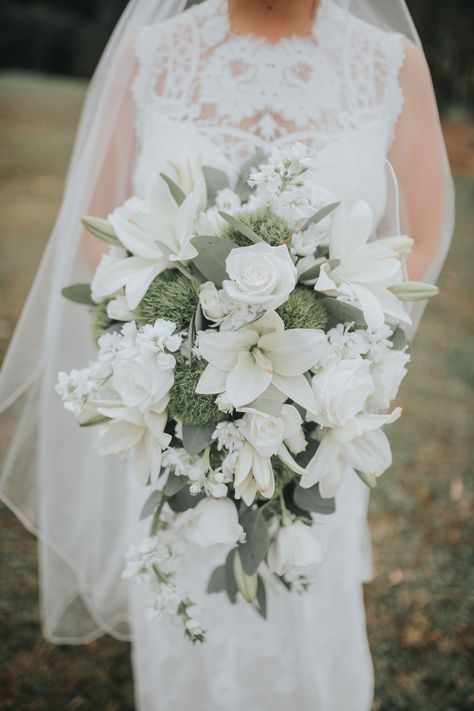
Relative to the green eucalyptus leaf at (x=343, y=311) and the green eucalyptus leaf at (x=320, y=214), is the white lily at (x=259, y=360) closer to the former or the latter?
the green eucalyptus leaf at (x=343, y=311)

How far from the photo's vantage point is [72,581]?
2543mm

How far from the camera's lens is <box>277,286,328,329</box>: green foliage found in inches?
50.4

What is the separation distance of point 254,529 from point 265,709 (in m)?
1.33

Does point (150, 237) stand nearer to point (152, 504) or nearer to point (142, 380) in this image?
point (142, 380)

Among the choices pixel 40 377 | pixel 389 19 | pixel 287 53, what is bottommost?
pixel 40 377

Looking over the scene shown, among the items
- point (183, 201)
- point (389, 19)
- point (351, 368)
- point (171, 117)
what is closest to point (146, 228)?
point (183, 201)

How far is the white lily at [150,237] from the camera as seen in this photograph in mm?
1319

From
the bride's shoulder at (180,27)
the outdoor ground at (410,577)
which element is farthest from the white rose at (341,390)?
the outdoor ground at (410,577)

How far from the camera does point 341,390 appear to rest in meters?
1.22

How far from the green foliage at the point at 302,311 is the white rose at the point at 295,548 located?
21.0 inches

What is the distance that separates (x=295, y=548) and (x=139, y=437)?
480 millimetres

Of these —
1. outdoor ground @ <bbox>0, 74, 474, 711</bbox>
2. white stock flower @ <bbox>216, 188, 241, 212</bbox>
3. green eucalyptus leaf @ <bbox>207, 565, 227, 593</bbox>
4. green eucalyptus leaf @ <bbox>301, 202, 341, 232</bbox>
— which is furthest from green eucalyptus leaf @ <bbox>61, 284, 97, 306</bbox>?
outdoor ground @ <bbox>0, 74, 474, 711</bbox>

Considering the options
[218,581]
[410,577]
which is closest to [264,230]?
[218,581]

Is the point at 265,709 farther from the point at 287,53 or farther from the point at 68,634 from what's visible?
A: the point at 287,53
